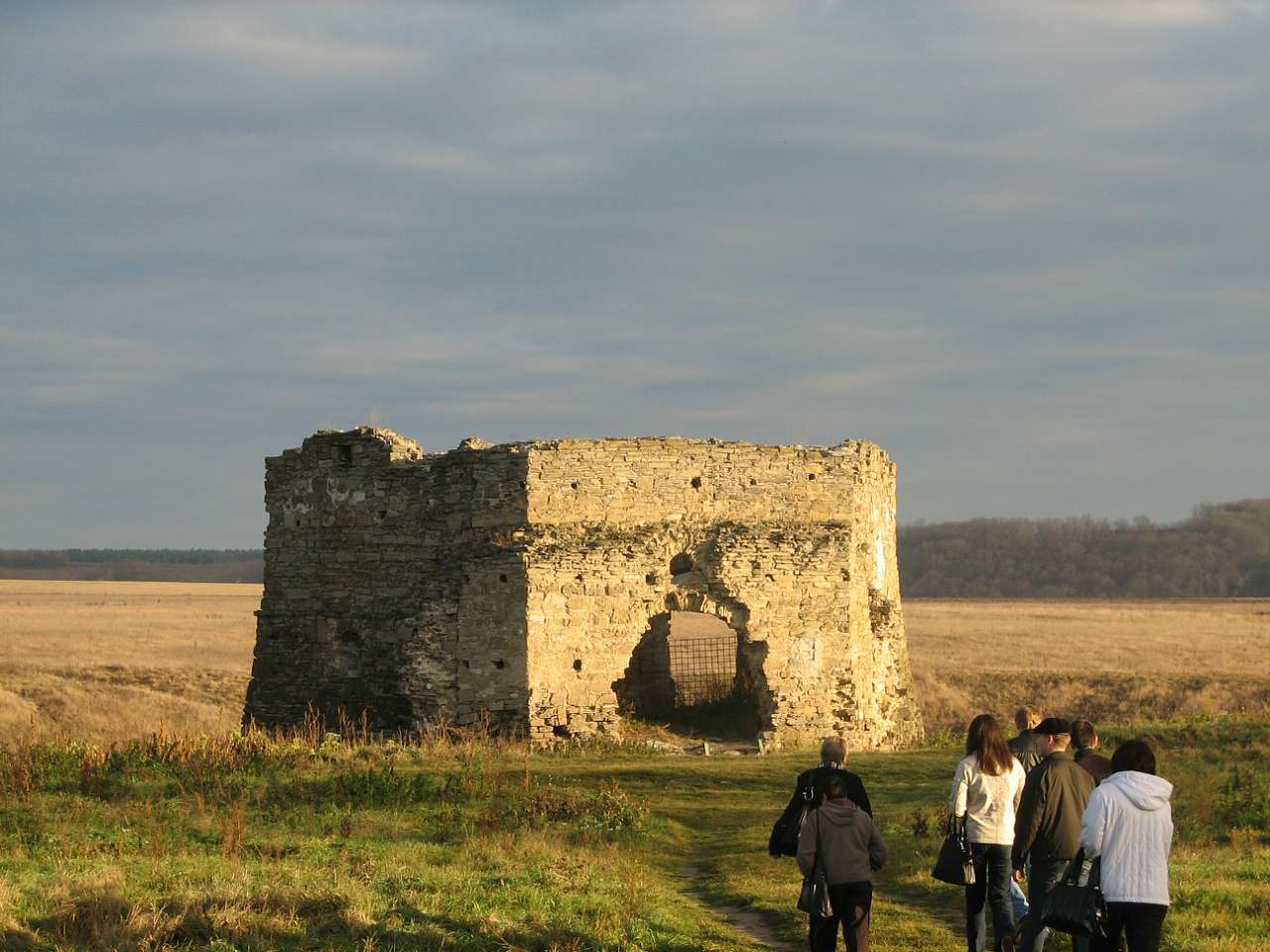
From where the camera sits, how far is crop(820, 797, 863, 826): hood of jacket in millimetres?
8711

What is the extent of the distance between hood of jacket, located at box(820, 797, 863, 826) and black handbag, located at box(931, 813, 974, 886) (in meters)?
0.75

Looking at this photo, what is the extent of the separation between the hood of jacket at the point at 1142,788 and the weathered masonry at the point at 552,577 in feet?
40.6

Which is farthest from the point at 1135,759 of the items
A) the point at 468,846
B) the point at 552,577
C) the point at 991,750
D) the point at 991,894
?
the point at 552,577

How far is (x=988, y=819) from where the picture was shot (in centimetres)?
916

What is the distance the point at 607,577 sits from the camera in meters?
20.3

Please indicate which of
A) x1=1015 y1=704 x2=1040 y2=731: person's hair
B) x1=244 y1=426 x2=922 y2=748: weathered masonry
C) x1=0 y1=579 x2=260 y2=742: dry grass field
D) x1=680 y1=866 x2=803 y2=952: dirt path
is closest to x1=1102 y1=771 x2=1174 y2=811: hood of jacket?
x1=1015 y1=704 x2=1040 y2=731: person's hair

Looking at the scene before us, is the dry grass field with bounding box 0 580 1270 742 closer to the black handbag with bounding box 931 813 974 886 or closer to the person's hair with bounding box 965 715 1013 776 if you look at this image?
the black handbag with bounding box 931 813 974 886

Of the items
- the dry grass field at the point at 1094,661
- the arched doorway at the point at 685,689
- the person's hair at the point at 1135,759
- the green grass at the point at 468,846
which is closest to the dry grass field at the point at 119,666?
the green grass at the point at 468,846

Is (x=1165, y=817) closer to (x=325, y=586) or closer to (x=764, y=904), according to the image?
(x=764, y=904)

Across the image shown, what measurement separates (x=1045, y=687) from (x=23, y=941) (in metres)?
32.2

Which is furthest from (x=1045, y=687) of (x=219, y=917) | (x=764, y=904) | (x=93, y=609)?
(x=93, y=609)

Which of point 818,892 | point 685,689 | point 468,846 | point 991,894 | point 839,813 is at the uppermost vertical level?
point 839,813

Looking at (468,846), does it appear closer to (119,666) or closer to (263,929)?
(263,929)

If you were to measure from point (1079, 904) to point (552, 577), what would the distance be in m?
12.8
